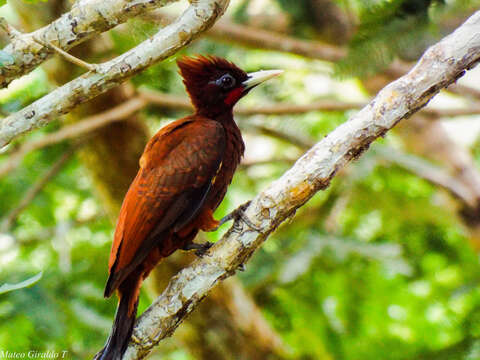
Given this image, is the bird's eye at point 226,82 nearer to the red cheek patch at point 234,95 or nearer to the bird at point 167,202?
the red cheek patch at point 234,95

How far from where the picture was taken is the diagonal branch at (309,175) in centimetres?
238

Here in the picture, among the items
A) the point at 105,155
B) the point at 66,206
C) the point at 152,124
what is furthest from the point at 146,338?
the point at 66,206

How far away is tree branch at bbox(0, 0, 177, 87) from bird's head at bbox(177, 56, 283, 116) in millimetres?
1342

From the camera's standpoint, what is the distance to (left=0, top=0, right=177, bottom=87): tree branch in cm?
229

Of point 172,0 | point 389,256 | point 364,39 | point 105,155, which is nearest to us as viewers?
point 172,0

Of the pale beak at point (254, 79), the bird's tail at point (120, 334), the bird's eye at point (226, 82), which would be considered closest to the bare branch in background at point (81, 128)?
the bird's eye at point (226, 82)

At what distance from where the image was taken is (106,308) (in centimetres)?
498

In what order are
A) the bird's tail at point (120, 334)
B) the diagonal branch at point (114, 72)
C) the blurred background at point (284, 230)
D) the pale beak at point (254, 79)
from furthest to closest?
the blurred background at point (284, 230) → the pale beak at point (254, 79) → the bird's tail at point (120, 334) → the diagonal branch at point (114, 72)

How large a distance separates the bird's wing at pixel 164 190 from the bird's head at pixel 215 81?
1.12 feet

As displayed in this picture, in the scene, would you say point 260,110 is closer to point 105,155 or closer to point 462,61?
point 105,155

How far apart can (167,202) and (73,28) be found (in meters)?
1.08

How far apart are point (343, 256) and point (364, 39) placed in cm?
142

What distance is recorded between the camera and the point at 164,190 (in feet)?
10.4

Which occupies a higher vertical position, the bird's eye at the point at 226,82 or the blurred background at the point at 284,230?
the bird's eye at the point at 226,82
